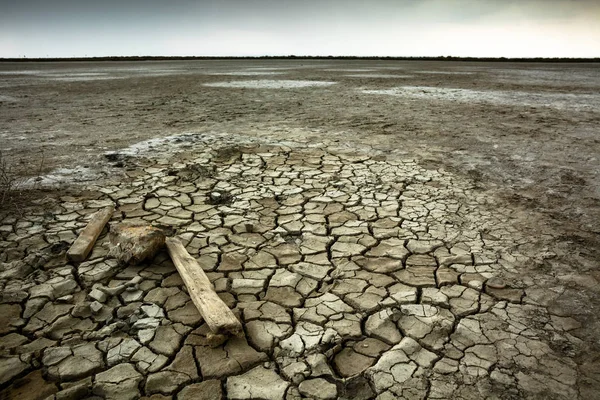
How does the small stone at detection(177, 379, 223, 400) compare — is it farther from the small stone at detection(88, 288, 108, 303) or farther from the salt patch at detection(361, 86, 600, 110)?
the salt patch at detection(361, 86, 600, 110)

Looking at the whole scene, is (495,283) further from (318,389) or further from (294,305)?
(318,389)

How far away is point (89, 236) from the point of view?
268 cm

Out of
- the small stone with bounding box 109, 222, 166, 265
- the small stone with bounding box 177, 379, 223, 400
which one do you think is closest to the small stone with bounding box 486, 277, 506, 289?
the small stone with bounding box 177, 379, 223, 400

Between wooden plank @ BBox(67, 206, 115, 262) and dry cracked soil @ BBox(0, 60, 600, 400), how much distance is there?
8 cm

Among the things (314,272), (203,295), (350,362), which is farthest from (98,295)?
(350,362)

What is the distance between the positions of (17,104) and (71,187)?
8.09 m

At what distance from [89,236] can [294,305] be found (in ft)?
5.32

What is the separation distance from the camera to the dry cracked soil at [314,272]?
1.67 m

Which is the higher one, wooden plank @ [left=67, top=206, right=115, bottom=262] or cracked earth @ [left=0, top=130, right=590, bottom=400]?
wooden plank @ [left=67, top=206, right=115, bottom=262]

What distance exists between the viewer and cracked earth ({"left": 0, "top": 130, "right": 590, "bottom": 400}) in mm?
1639

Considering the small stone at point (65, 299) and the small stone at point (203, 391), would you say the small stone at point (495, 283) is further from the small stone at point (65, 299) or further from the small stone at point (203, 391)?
the small stone at point (65, 299)

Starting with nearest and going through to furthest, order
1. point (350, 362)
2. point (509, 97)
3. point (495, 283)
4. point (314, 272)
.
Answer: point (350, 362) → point (495, 283) → point (314, 272) → point (509, 97)

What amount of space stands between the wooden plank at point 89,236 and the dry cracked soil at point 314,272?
8 cm

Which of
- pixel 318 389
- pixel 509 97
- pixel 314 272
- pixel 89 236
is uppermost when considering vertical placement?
pixel 509 97
